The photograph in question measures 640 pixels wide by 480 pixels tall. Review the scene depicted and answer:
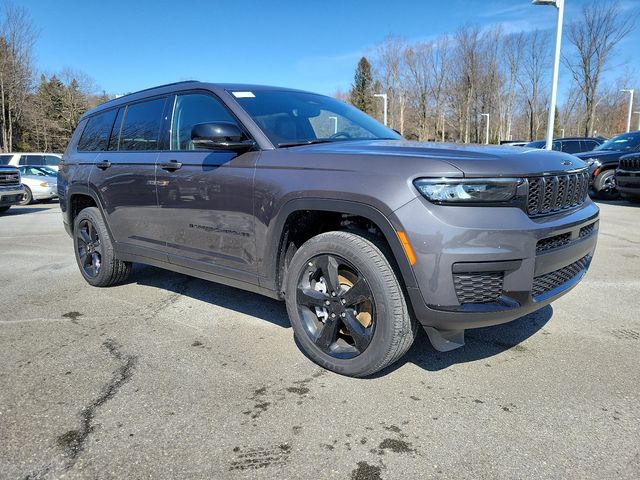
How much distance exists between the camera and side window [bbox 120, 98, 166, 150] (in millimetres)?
4062

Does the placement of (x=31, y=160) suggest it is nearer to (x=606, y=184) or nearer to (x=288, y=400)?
(x=606, y=184)

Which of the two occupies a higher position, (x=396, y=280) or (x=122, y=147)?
(x=122, y=147)

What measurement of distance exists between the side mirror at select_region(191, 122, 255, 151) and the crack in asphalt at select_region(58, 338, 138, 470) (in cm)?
150

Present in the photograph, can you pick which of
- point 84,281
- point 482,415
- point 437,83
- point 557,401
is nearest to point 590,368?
point 557,401

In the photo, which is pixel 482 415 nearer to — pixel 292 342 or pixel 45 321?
pixel 292 342

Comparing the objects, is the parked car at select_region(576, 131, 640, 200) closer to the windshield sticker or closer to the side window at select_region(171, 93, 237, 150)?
the windshield sticker

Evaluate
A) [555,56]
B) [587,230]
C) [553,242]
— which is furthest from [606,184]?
[553,242]

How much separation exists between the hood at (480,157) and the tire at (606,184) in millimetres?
10722

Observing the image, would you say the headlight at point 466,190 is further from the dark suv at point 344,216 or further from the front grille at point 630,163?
the front grille at point 630,163

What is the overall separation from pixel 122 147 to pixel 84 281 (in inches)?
67.9

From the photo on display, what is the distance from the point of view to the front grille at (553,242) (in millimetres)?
2536

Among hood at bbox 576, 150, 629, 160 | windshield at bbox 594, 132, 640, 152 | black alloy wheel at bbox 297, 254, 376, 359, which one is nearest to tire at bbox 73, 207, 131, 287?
black alloy wheel at bbox 297, 254, 376, 359

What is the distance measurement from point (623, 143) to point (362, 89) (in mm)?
53847

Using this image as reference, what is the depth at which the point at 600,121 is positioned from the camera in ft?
178
